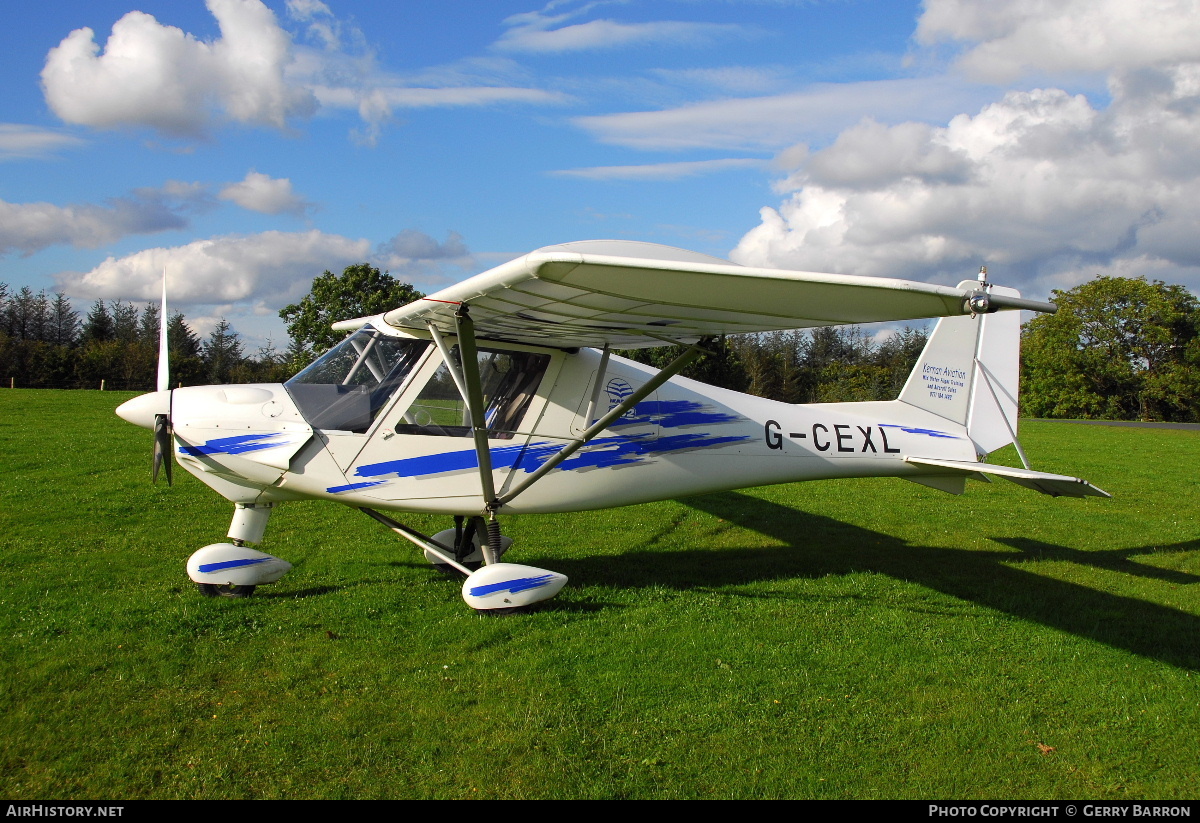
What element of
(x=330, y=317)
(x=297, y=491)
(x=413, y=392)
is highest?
(x=330, y=317)

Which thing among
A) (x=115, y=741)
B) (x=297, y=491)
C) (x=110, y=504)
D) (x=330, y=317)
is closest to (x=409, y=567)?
(x=297, y=491)

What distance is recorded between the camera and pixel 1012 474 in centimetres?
582

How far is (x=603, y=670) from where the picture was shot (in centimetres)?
486

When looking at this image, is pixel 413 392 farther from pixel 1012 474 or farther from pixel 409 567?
pixel 1012 474

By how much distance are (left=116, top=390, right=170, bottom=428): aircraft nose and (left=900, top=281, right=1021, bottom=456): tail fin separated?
7131 mm

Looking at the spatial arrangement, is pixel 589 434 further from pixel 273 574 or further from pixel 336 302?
pixel 336 302

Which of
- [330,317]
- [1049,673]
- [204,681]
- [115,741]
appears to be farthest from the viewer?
[330,317]

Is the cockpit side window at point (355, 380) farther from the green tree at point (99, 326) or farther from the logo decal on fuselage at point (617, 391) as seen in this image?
the green tree at point (99, 326)

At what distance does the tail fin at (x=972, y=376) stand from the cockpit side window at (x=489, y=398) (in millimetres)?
4345

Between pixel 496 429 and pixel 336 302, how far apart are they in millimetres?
25767

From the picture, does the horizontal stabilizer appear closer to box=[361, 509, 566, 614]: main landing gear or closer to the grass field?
the grass field

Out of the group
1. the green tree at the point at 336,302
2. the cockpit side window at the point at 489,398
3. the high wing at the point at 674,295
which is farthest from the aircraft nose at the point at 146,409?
the green tree at the point at 336,302

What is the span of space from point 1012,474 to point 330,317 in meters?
27.6
